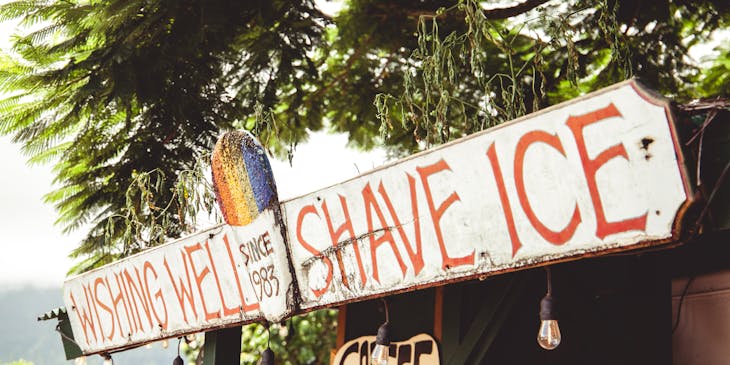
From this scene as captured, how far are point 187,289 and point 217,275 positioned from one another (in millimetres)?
272

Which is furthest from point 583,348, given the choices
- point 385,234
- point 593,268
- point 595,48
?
point 595,48

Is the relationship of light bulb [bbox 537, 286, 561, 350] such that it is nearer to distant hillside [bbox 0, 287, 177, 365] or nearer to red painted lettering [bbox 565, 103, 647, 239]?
red painted lettering [bbox 565, 103, 647, 239]

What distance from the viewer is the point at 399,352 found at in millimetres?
3586

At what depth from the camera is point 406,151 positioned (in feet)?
19.2

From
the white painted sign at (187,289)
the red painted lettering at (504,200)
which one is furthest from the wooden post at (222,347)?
the red painted lettering at (504,200)

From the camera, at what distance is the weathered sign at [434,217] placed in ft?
5.57

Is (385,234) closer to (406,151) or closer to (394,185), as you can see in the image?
(394,185)

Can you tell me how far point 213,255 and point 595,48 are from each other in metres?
3.02

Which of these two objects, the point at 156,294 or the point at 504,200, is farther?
the point at 156,294

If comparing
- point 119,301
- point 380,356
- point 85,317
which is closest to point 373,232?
point 380,356

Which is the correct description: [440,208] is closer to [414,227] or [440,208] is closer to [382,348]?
[414,227]

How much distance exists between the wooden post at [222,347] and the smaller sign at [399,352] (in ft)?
2.09

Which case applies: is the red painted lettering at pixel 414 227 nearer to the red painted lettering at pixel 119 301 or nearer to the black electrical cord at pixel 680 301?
the black electrical cord at pixel 680 301

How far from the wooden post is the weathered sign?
0.84 ft
